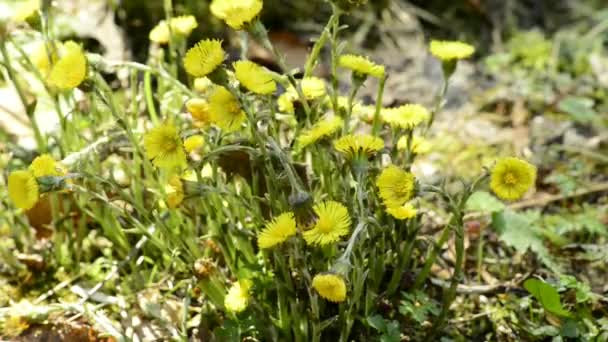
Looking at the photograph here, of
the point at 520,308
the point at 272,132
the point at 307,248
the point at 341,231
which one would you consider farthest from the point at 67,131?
the point at 520,308

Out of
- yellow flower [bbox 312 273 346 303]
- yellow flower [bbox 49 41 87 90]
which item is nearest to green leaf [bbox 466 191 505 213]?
yellow flower [bbox 312 273 346 303]

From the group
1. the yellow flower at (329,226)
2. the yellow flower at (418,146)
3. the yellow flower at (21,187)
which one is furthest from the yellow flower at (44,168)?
the yellow flower at (418,146)

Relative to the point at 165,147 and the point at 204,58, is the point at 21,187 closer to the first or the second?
the point at 165,147

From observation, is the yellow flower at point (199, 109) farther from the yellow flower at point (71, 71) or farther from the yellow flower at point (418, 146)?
the yellow flower at point (418, 146)

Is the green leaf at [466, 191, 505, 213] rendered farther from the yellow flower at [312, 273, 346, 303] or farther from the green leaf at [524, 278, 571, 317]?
the yellow flower at [312, 273, 346, 303]

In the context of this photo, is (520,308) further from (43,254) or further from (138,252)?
(43,254)

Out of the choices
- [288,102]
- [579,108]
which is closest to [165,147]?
[288,102]

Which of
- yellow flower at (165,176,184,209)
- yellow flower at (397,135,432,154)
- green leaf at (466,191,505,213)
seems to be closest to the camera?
yellow flower at (165,176,184,209)
